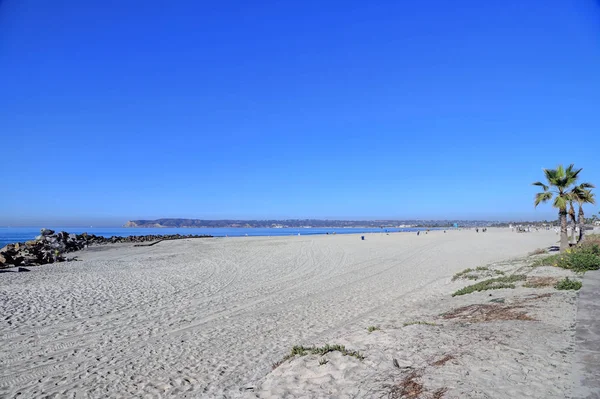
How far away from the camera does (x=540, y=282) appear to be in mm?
11242

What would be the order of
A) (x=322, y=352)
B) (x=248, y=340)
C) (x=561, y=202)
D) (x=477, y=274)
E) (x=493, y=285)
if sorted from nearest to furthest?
(x=322, y=352)
(x=248, y=340)
(x=493, y=285)
(x=477, y=274)
(x=561, y=202)

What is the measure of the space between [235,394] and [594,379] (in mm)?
4606

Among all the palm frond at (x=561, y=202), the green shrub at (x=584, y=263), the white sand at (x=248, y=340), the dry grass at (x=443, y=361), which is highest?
the palm frond at (x=561, y=202)

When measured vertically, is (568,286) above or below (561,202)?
below

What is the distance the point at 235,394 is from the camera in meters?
5.34

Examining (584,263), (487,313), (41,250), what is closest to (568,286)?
(487,313)

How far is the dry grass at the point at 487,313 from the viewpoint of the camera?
748 centimetres

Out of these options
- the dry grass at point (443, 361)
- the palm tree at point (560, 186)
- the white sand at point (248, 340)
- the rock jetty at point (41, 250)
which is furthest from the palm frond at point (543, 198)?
the rock jetty at point (41, 250)

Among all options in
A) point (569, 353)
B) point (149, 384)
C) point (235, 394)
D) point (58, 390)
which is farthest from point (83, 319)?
point (569, 353)

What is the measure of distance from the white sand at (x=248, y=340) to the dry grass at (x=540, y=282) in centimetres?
86

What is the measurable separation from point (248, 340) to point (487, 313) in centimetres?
553

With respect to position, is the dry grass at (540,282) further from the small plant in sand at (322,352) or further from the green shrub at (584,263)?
the small plant in sand at (322,352)

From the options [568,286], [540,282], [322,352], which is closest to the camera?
[322,352]

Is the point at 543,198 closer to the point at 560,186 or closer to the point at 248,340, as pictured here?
the point at 560,186
